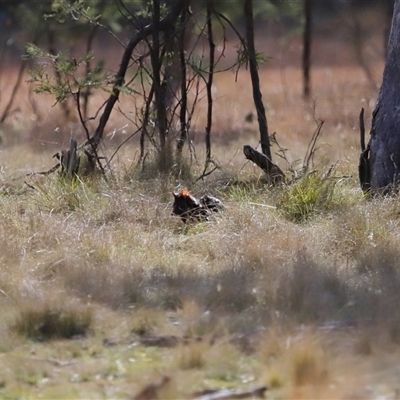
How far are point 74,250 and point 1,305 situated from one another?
3.26 ft

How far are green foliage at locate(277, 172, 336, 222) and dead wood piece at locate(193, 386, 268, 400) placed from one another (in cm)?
316

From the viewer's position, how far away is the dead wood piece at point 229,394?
3.87m

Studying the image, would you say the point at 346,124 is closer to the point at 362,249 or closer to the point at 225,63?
the point at 362,249

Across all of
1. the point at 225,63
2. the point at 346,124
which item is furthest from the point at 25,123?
the point at 225,63

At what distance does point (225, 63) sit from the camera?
31391 millimetres

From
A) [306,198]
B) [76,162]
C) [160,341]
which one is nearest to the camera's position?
[160,341]

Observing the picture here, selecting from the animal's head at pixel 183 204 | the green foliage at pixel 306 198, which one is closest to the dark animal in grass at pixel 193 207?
the animal's head at pixel 183 204

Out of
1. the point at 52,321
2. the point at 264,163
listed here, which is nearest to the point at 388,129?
the point at 264,163

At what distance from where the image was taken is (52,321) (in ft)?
15.9

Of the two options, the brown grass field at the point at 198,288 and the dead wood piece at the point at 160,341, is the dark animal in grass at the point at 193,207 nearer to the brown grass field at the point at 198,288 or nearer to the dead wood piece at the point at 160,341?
the brown grass field at the point at 198,288

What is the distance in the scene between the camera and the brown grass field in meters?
4.16

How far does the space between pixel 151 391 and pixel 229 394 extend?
1.12ft

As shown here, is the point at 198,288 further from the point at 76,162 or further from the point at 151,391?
the point at 76,162

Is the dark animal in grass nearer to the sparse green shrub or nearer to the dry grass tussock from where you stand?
the dry grass tussock
